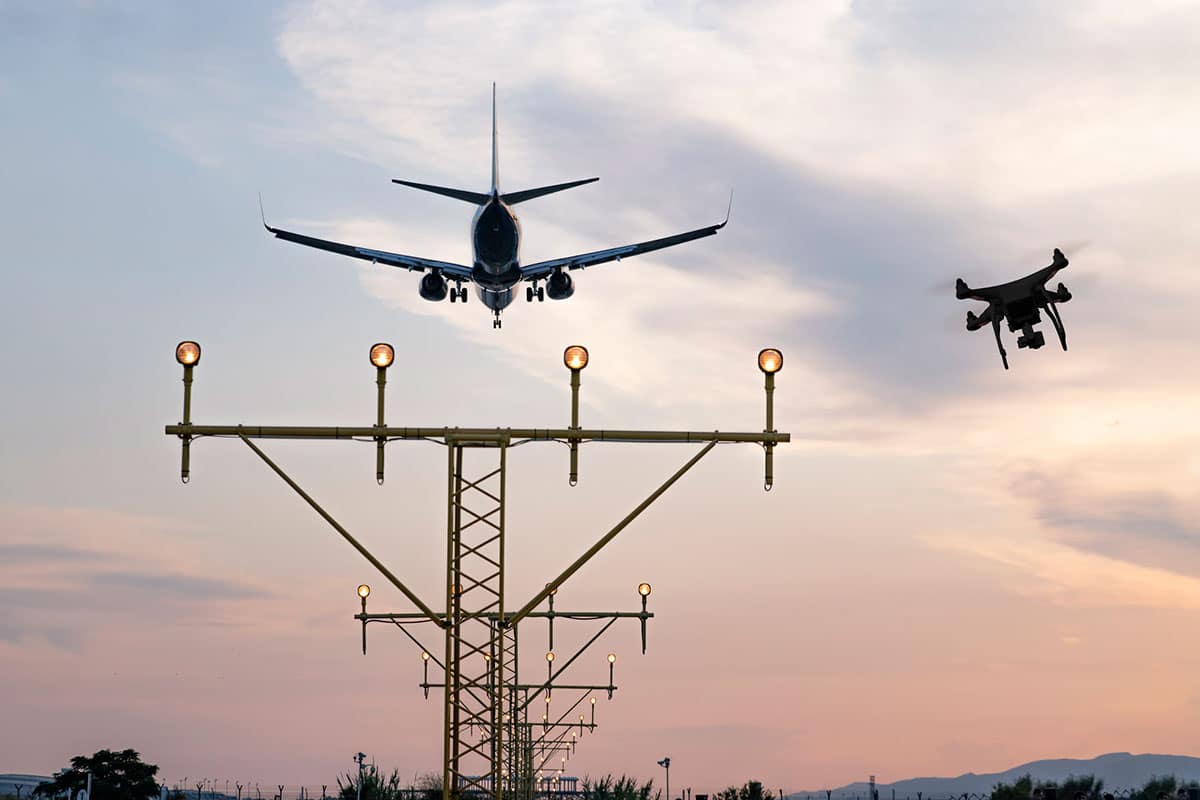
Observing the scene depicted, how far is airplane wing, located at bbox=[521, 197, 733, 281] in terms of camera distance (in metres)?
79.9

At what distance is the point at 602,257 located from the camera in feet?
269

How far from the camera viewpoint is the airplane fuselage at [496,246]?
2970 inches

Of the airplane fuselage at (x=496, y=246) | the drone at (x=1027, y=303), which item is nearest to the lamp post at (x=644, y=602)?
the drone at (x=1027, y=303)

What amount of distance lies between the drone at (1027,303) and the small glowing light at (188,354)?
61.2ft

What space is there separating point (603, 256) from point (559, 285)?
3111mm

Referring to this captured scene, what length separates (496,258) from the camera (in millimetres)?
76562

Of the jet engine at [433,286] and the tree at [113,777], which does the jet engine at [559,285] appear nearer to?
the jet engine at [433,286]

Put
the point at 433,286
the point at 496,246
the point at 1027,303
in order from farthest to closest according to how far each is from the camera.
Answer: the point at 433,286
the point at 496,246
the point at 1027,303

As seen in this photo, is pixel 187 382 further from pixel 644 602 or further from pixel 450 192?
pixel 450 192

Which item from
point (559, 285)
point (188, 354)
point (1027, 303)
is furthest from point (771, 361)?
point (559, 285)

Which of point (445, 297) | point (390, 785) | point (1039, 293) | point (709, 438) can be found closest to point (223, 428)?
point (709, 438)

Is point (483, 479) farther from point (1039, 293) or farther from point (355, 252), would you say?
point (355, 252)

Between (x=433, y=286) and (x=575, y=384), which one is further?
(x=433, y=286)

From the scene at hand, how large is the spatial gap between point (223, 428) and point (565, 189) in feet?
210
